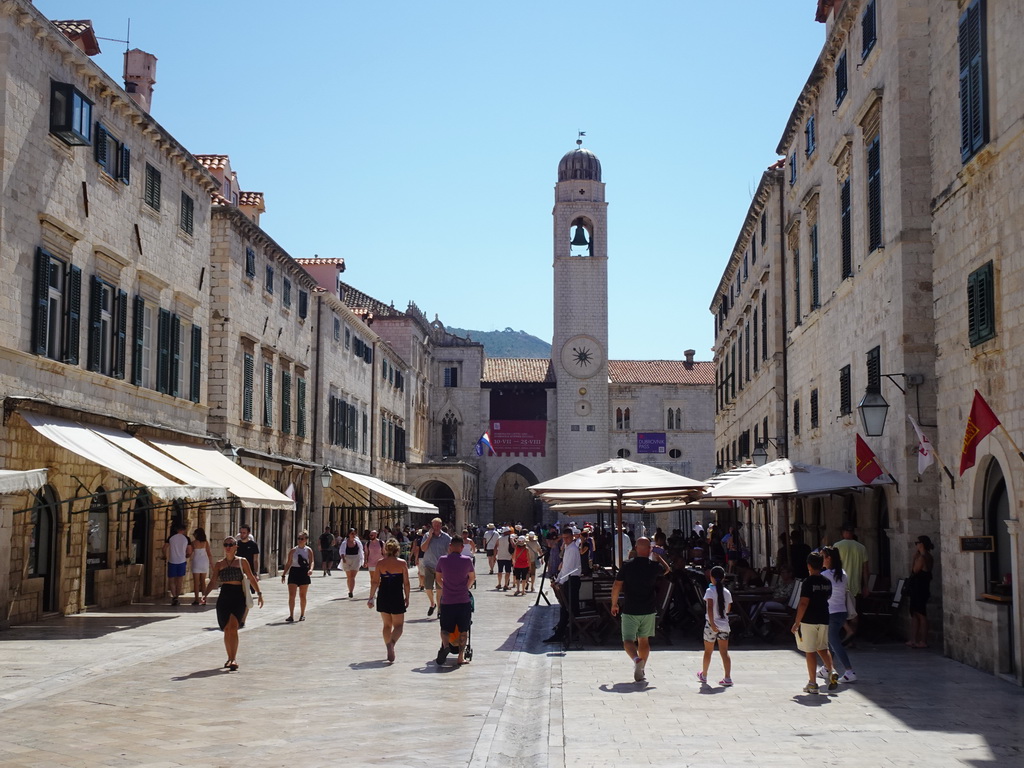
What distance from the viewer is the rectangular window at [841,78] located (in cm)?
1989

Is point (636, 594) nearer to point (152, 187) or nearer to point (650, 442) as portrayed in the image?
point (152, 187)

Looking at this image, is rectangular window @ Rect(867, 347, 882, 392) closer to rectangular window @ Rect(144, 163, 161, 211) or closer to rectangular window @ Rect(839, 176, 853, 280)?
rectangular window @ Rect(839, 176, 853, 280)

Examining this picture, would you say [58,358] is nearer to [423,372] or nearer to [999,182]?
[999,182]

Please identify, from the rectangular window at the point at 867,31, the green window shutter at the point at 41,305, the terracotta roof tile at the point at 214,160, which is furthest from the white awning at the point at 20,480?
the terracotta roof tile at the point at 214,160

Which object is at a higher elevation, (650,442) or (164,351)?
(650,442)

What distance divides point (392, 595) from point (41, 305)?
7406 mm

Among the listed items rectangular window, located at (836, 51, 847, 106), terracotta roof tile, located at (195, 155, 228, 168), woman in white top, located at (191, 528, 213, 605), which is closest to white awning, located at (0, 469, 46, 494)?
woman in white top, located at (191, 528, 213, 605)

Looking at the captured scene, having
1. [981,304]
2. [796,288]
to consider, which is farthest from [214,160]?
[981,304]

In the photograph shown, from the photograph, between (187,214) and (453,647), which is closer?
(453,647)

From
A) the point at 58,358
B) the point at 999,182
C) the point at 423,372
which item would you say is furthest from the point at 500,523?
the point at 999,182

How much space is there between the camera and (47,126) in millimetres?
17938

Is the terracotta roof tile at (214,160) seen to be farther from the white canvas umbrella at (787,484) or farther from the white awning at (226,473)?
the white canvas umbrella at (787,484)

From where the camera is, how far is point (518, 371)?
260ft

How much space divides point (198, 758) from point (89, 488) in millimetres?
12505
